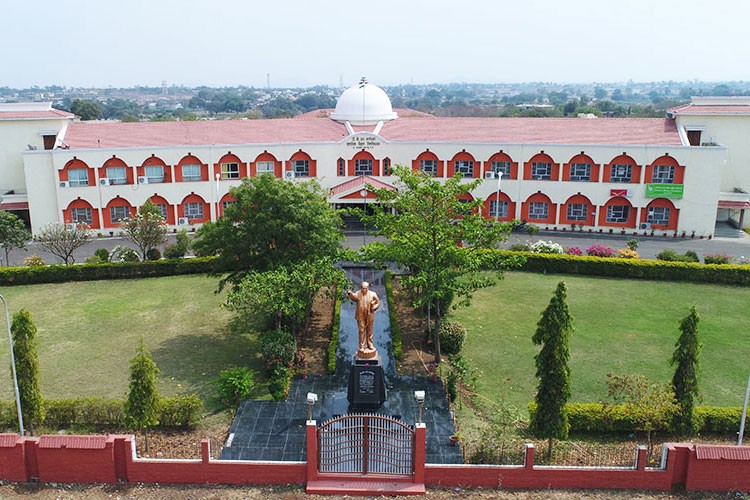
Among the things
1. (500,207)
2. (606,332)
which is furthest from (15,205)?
(606,332)

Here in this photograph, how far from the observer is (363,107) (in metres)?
50.3

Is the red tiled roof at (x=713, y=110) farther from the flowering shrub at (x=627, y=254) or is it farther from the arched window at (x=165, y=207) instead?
the arched window at (x=165, y=207)

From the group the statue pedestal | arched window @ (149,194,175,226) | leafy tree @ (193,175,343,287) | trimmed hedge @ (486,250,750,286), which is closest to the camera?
the statue pedestal

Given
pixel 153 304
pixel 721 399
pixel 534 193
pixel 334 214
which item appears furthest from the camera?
pixel 534 193

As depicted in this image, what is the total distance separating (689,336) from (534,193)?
92.9 feet

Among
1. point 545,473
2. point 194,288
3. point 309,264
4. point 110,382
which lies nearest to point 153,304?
point 194,288

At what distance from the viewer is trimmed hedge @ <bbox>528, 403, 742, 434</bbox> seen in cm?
1941

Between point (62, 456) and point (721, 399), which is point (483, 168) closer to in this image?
point (721, 399)

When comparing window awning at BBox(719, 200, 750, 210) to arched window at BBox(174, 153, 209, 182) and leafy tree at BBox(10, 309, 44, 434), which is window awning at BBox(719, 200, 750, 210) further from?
leafy tree at BBox(10, 309, 44, 434)

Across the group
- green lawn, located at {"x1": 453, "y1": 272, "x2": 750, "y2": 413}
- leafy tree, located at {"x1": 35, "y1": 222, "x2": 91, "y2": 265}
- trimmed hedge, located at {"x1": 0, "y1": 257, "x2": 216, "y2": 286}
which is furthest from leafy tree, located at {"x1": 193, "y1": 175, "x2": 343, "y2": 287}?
leafy tree, located at {"x1": 35, "y1": 222, "x2": 91, "y2": 265}

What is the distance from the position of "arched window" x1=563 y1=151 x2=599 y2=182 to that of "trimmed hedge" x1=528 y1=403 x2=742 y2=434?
26.7 metres

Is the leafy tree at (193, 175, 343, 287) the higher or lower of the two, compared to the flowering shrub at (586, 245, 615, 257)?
higher

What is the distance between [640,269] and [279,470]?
23668 mm

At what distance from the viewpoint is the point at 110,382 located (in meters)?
22.5
